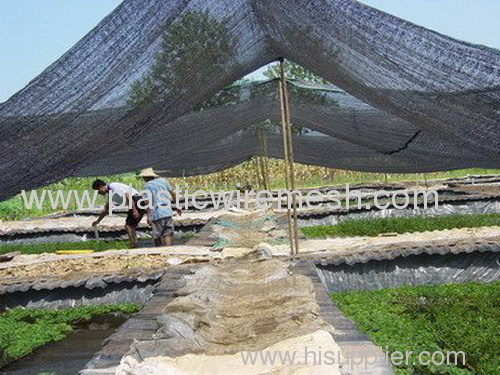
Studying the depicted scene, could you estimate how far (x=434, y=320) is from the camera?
19.1 feet

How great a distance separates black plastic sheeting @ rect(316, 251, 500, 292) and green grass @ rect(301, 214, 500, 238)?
320 cm

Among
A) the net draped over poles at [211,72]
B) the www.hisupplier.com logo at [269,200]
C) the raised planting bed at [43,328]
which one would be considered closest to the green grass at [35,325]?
the raised planting bed at [43,328]

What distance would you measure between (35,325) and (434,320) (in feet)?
12.3

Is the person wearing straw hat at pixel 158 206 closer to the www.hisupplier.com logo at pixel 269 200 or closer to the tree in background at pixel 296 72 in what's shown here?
the www.hisupplier.com logo at pixel 269 200

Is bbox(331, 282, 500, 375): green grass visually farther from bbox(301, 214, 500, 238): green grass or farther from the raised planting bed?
bbox(301, 214, 500, 238): green grass

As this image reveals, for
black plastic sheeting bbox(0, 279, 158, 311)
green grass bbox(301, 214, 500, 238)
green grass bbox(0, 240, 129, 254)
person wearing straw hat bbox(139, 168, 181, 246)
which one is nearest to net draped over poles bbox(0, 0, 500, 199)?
black plastic sheeting bbox(0, 279, 158, 311)

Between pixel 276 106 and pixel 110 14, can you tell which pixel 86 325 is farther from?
pixel 276 106

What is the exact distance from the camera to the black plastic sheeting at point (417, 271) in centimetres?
764

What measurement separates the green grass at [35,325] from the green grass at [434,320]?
2.56m

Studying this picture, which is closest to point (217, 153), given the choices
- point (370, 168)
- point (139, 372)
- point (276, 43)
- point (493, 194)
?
point (370, 168)

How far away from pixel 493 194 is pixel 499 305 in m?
9.30

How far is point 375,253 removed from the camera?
25.5 ft

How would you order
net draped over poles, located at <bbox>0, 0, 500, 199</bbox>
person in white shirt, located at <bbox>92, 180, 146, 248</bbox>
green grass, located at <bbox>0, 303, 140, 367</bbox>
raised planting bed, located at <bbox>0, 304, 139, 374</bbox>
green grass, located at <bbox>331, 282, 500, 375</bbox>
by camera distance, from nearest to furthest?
green grass, located at <bbox>331, 282, 500, 375</bbox>, net draped over poles, located at <bbox>0, 0, 500, 199</bbox>, raised planting bed, located at <bbox>0, 304, 139, 374</bbox>, green grass, located at <bbox>0, 303, 140, 367</bbox>, person in white shirt, located at <bbox>92, 180, 146, 248</bbox>

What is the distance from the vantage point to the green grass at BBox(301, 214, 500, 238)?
1112cm
